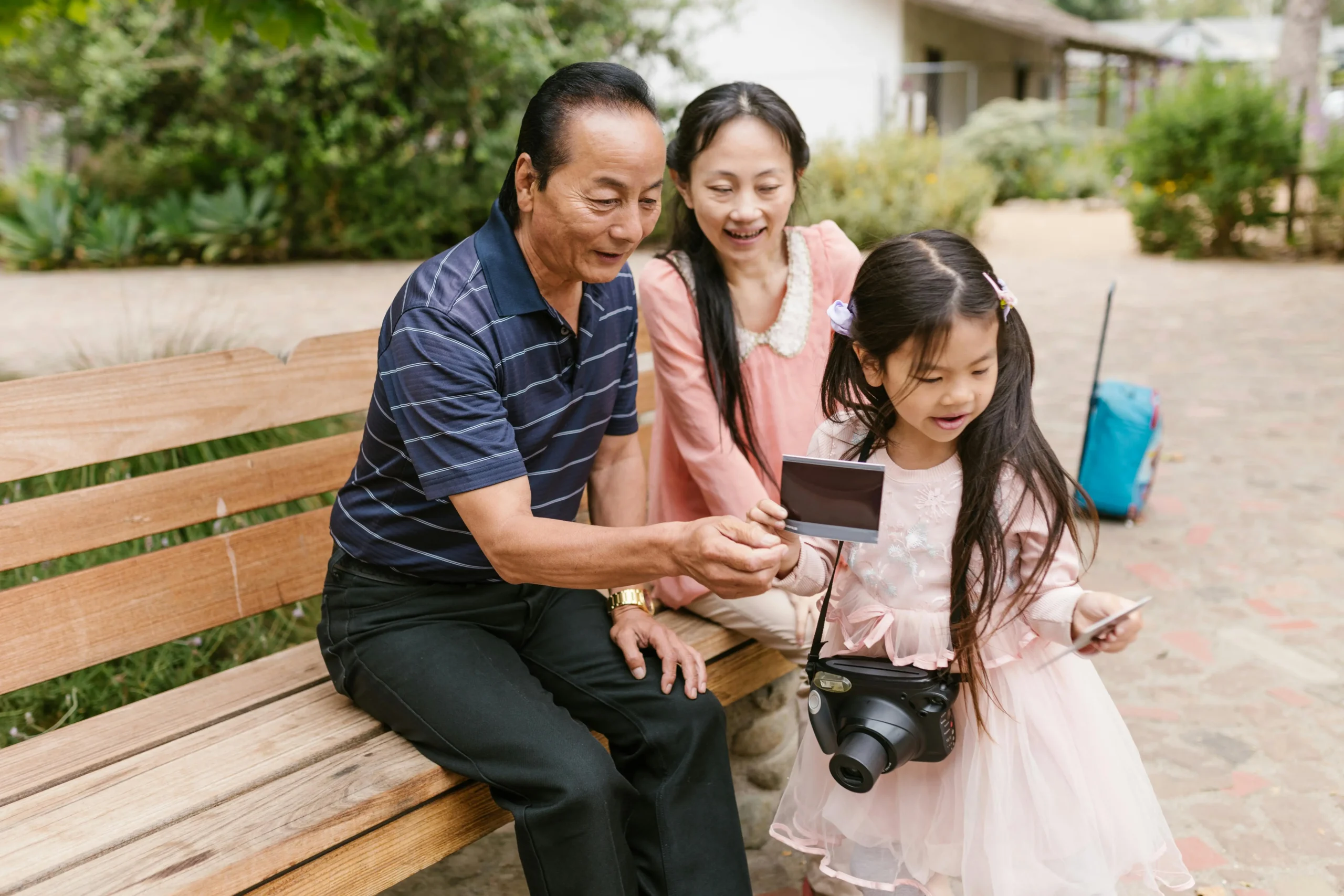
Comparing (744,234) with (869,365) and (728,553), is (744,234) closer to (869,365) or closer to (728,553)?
(869,365)

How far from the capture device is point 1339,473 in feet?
17.4

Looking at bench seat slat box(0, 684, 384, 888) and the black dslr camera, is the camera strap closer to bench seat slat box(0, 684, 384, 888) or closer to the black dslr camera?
the black dslr camera

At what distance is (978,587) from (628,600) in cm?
78

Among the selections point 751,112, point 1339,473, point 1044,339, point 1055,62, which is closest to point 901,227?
point 1044,339

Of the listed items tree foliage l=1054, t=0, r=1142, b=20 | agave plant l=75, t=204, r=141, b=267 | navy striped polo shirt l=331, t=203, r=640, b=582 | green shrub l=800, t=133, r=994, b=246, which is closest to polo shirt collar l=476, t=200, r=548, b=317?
navy striped polo shirt l=331, t=203, r=640, b=582

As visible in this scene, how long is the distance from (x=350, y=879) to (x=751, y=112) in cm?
180

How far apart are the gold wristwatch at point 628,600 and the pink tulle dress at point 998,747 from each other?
43 cm

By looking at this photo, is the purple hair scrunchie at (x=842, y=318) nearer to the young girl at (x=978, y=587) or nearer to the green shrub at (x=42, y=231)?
the young girl at (x=978, y=587)

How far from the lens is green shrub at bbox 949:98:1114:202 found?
19328 millimetres

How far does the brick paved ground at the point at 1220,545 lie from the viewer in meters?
2.81

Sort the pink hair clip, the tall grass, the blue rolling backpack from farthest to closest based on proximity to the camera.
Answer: the blue rolling backpack
the tall grass
the pink hair clip

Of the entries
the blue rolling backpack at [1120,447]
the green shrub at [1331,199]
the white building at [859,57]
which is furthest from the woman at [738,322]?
the green shrub at [1331,199]

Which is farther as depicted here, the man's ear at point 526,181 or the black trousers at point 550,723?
the man's ear at point 526,181

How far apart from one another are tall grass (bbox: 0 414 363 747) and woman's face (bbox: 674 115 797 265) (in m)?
1.53
